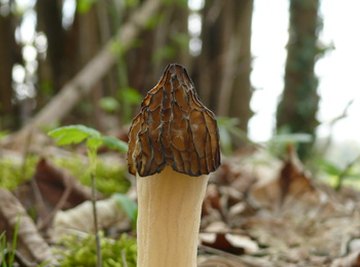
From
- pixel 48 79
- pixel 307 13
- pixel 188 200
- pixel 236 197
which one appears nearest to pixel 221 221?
pixel 236 197

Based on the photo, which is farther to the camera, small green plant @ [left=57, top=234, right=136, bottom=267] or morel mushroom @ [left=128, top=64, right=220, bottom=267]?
small green plant @ [left=57, top=234, right=136, bottom=267]

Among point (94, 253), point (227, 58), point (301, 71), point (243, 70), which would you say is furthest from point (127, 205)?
point (243, 70)

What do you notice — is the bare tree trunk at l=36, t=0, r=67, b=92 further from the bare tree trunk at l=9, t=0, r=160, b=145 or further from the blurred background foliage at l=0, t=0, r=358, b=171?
the bare tree trunk at l=9, t=0, r=160, b=145

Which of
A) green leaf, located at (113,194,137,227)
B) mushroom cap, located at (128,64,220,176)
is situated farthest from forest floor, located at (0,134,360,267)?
mushroom cap, located at (128,64,220,176)

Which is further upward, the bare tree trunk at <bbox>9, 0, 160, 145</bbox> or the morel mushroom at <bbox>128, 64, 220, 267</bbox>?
the bare tree trunk at <bbox>9, 0, 160, 145</bbox>

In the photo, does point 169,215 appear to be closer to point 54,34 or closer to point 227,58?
point 227,58

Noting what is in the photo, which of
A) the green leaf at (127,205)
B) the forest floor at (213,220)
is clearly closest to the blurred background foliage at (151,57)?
the forest floor at (213,220)
